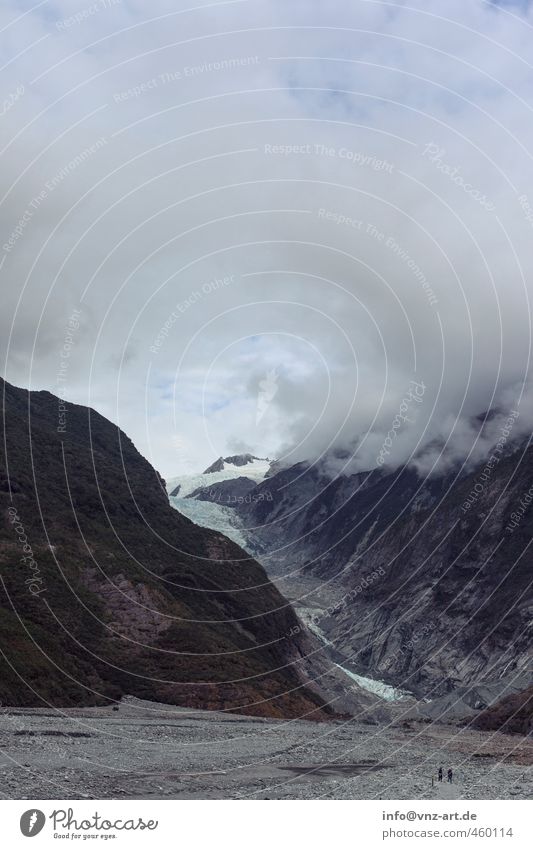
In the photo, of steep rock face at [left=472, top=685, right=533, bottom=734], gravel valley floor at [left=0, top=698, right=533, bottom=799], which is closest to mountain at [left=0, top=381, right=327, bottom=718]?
gravel valley floor at [left=0, top=698, right=533, bottom=799]

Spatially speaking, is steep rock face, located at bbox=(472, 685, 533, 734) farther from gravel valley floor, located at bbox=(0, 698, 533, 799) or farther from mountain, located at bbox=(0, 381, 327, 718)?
mountain, located at bbox=(0, 381, 327, 718)

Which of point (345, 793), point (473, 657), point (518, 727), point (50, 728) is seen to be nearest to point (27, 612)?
point (50, 728)

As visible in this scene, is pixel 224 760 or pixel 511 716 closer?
pixel 224 760

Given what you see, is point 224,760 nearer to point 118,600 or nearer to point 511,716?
point 118,600

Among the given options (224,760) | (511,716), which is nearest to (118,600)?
(511,716)

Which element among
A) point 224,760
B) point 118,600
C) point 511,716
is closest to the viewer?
point 224,760

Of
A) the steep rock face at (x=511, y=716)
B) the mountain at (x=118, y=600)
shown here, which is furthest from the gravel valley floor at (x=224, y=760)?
the steep rock face at (x=511, y=716)

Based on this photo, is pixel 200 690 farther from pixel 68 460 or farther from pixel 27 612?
pixel 68 460
